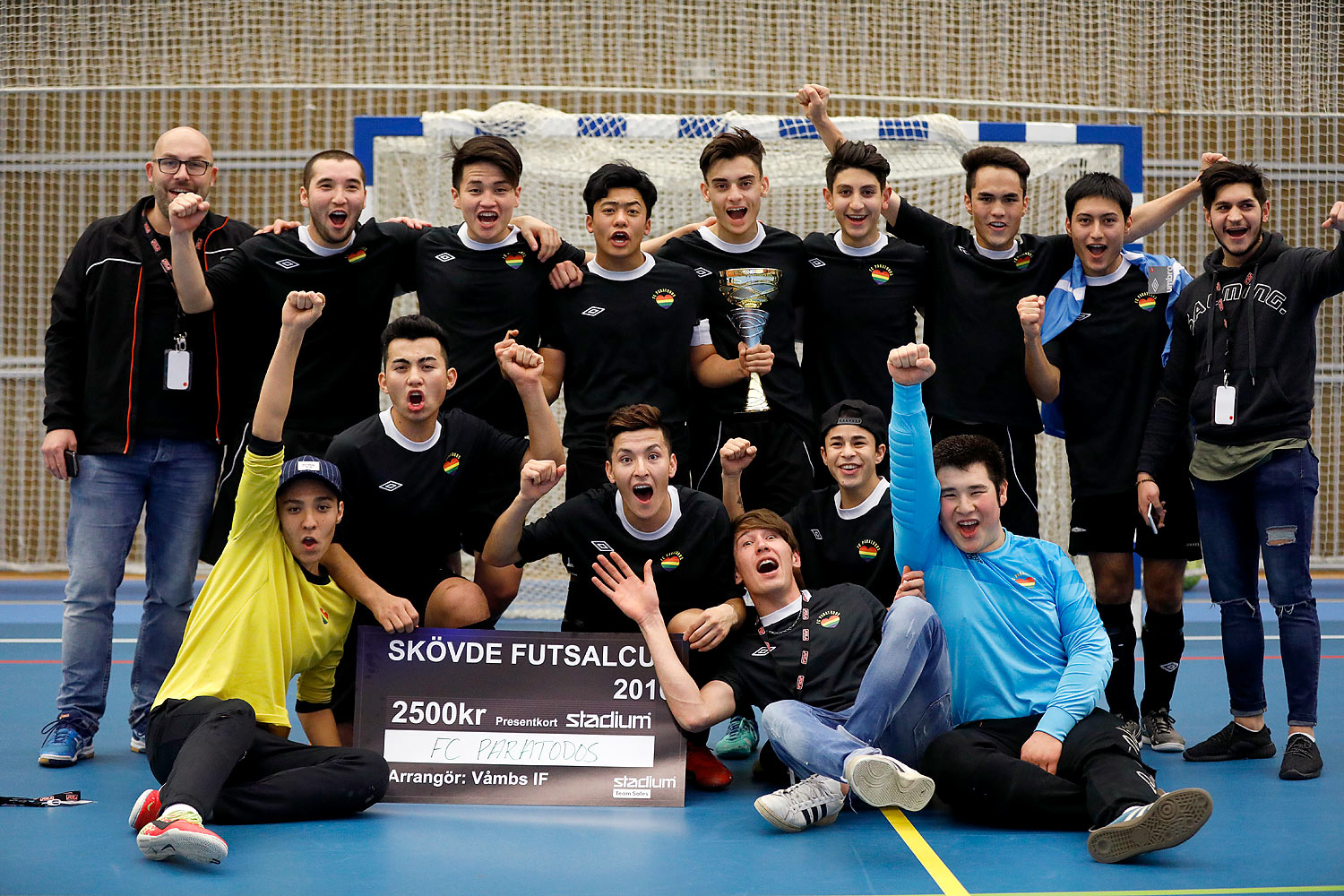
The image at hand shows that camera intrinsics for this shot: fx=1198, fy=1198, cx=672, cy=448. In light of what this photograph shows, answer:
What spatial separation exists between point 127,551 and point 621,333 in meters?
2.16

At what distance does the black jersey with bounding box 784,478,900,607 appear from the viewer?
4539 mm

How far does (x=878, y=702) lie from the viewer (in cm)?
378

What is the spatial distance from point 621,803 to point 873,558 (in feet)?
4.28

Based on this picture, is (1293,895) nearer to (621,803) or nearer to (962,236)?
(621,803)

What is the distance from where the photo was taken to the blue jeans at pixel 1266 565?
4547mm

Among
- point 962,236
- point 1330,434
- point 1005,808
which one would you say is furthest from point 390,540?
point 1330,434

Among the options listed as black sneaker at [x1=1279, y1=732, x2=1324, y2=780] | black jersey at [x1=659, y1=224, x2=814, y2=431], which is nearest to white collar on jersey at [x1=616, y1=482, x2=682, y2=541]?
black jersey at [x1=659, y1=224, x2=814, y2=431]

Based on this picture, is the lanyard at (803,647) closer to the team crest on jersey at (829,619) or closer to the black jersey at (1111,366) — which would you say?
the team crest on jersey at (829,619)

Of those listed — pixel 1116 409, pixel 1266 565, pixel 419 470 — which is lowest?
pixel 1266 565

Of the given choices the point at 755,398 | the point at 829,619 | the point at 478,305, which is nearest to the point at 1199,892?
the point at 829,619

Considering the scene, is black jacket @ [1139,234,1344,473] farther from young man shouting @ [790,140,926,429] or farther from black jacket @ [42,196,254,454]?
black jacket @ [42,196,254,454]

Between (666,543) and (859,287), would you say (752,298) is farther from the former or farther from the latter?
(666,543)

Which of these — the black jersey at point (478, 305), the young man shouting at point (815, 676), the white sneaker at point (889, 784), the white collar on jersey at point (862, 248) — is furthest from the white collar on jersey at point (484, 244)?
the white sneaker at point (889, 784)

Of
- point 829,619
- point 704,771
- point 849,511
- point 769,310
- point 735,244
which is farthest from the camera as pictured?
point 735,244
